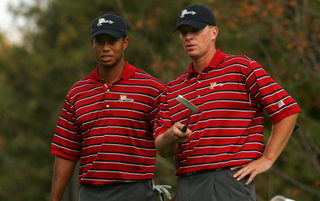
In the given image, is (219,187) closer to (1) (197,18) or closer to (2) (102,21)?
(1) (197,18)

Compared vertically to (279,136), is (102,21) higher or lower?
higher

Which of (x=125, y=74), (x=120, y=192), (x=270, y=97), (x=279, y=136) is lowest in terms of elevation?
(x=120, y=192)

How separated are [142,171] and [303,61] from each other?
5.23 meters

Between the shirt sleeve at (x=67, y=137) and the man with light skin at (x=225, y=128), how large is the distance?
1104mm

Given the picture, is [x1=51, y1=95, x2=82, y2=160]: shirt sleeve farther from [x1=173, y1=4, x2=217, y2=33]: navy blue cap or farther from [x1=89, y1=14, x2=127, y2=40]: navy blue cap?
[x1=173, y1=4, x2=217, y2=33]: navy blue cap

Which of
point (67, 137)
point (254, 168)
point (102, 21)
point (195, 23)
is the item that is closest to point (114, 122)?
point (67, 137)

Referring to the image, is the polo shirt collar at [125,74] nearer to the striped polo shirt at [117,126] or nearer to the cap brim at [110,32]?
the striped polo shirt at [117,126]

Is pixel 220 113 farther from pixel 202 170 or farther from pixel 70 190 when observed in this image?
pixel 70 190

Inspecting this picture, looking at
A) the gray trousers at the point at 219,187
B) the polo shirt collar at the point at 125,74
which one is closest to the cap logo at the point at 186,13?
the polo shirt collar at the point at 125,74

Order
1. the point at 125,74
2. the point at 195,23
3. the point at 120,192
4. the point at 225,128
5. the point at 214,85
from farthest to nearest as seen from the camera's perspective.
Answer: the point at 125,74 → the point at 120,192 → the point at 195,23 → the point at 214,85 → the point at 225,128

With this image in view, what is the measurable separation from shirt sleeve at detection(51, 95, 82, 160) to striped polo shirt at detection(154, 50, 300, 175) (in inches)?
50.1

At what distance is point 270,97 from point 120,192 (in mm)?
1599

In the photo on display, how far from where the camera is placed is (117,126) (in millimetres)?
4184

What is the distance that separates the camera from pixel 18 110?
22688mm
